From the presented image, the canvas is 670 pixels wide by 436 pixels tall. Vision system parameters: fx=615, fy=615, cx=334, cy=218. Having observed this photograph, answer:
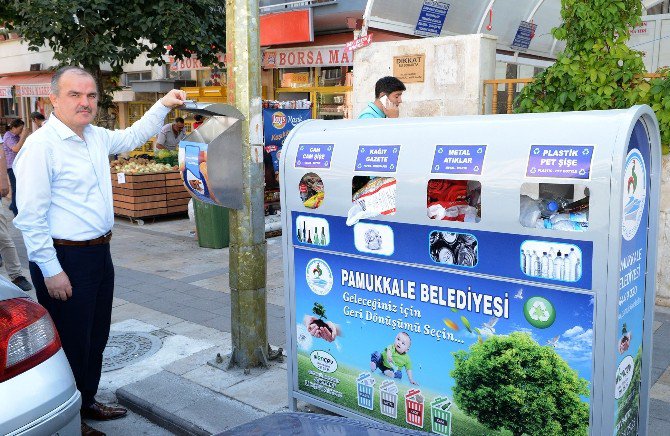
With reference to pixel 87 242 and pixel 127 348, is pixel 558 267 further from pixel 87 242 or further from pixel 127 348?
pixel 127 348

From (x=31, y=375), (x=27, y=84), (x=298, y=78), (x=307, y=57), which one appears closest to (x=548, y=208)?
(x=31, y=375)

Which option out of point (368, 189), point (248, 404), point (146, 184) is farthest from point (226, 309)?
point (146, 184)

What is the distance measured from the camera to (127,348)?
17.3ft

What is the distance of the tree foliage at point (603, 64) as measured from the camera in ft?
18.5

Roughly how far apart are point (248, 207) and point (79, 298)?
1.25m

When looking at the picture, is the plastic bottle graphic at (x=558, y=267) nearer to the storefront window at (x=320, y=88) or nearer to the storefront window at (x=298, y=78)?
the storefront window at (x=320, y=88)

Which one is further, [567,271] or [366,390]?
[366,390]

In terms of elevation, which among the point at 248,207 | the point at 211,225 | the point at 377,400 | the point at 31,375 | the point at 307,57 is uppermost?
the point at 307,57

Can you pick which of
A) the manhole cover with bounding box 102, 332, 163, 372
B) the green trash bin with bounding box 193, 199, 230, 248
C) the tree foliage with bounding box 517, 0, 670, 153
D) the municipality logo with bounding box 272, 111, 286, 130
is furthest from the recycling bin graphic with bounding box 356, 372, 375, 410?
the municipality logo with bounding box 272, 111, 286, 130

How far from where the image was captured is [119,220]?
11836mm

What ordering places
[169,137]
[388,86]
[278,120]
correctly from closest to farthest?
[388,86]
[278,120]
[169,137]

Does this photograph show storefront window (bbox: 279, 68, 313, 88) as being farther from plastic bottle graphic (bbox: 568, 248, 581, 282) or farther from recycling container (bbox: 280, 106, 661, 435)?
plastic bottle graphic (bbox: 568, 248, 581, 282)

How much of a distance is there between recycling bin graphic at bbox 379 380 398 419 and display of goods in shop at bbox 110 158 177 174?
8700 millimetres

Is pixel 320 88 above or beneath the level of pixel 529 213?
above
